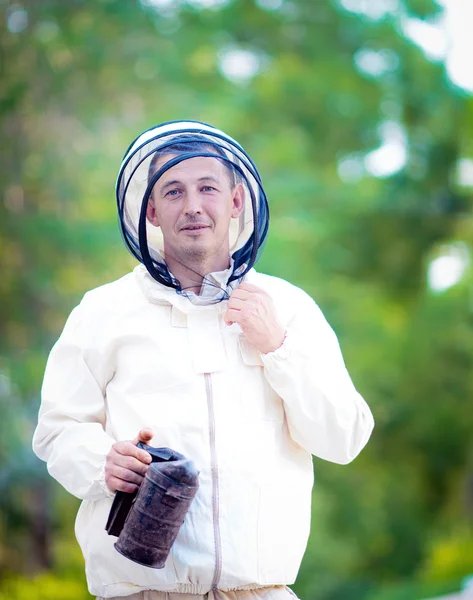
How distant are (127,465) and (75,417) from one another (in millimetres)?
204

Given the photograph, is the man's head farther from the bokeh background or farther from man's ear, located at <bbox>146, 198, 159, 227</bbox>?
the bokeh background

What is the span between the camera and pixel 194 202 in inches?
68.7

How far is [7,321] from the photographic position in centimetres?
696


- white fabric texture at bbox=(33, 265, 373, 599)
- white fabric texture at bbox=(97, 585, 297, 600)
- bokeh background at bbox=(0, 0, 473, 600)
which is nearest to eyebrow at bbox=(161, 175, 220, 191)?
white fabric texture at bbox=(33, 265, 373, 599)

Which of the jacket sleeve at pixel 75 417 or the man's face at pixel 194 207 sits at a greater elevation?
the man's face at pixel 194 207

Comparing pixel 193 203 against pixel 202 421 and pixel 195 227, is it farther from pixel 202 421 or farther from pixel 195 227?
pixel 202 421

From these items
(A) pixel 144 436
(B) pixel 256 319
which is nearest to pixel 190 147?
(B) pixel 256 319

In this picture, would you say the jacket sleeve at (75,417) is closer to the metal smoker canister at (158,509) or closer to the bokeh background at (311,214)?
the metal smoker canister at (158,509)

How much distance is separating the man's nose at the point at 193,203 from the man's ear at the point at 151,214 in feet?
0.38

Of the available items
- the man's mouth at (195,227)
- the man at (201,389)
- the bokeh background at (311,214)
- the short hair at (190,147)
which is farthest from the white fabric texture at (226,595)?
the bokeh background at (311,214)

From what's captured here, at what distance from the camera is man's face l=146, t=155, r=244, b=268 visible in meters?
1.76

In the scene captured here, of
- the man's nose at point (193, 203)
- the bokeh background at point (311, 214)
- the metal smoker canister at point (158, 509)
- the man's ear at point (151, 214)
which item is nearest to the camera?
the metal smoker canister at point (158, 509)

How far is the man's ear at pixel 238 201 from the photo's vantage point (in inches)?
72.7

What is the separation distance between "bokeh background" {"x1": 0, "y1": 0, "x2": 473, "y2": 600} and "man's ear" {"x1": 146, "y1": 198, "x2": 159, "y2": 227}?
16.3 ft
